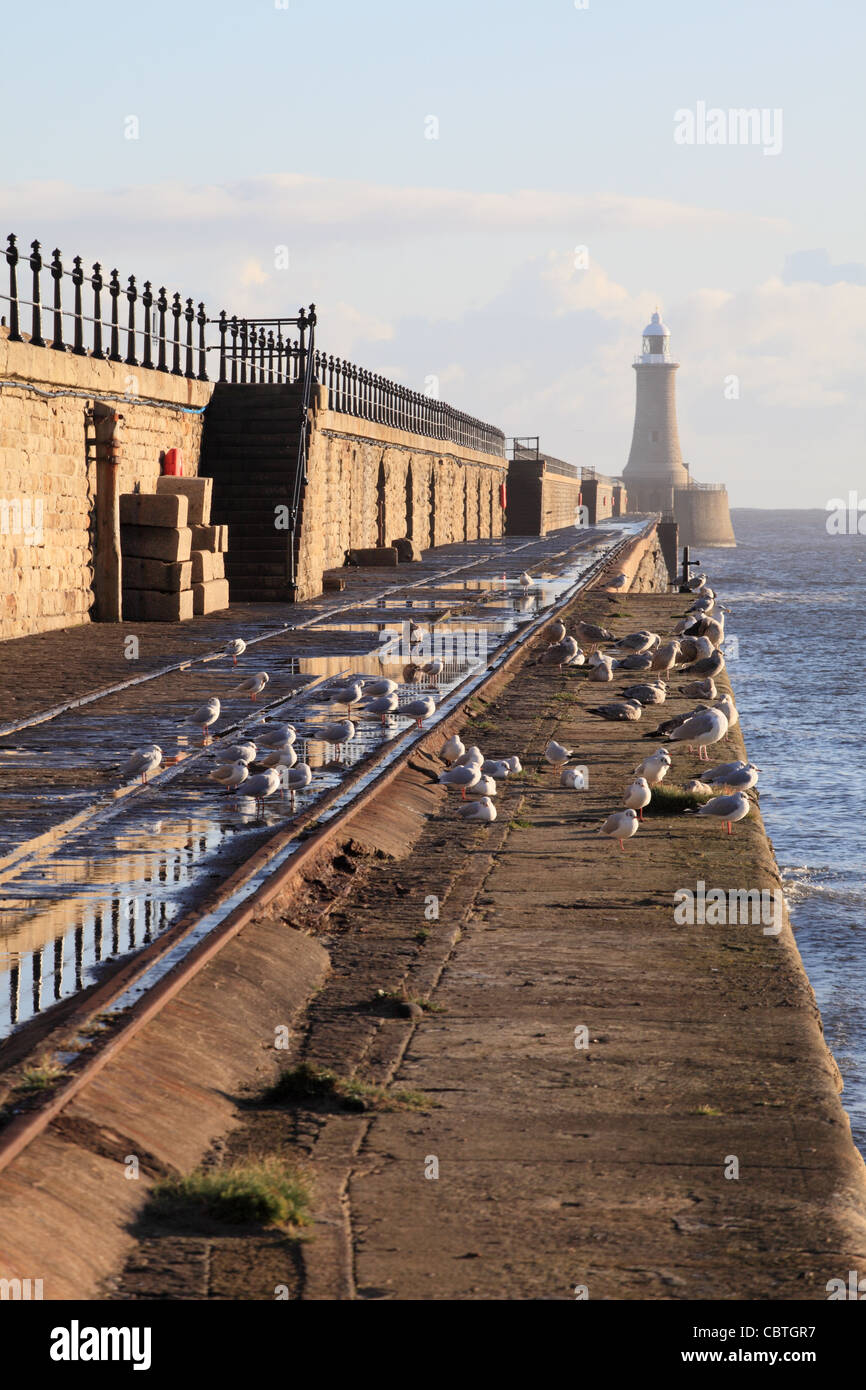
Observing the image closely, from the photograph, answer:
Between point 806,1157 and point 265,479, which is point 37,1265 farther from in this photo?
point 265,479

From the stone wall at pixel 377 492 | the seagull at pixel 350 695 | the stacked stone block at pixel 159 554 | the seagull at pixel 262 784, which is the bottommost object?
the seagull at pixel 262 784

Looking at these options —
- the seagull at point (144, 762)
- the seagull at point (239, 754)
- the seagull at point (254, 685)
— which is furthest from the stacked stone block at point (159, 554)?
the seagull at point (239, 754)

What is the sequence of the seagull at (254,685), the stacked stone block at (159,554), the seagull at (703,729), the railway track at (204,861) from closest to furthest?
the railway track at (204,861) < the seagull at (703,729) < the seagull at (254,685) < the stacked stone block at (159,554)

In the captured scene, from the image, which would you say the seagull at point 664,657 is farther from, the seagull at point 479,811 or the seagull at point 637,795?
the seagull at point 479,811

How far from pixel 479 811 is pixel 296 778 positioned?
51.7 inches

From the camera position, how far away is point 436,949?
830cm

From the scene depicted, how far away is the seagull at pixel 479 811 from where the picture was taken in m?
11.5

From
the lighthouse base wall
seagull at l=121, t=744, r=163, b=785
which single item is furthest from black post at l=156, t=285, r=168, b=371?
the lighthouse base wall

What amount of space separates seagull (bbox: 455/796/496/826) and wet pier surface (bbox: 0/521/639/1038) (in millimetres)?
976

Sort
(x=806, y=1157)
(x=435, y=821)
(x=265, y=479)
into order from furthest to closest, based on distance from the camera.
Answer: (x=265, y=479), (x=435, y=821), (x=806, y=1157)

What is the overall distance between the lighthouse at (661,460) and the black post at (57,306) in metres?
140

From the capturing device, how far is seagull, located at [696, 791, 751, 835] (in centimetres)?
1149
